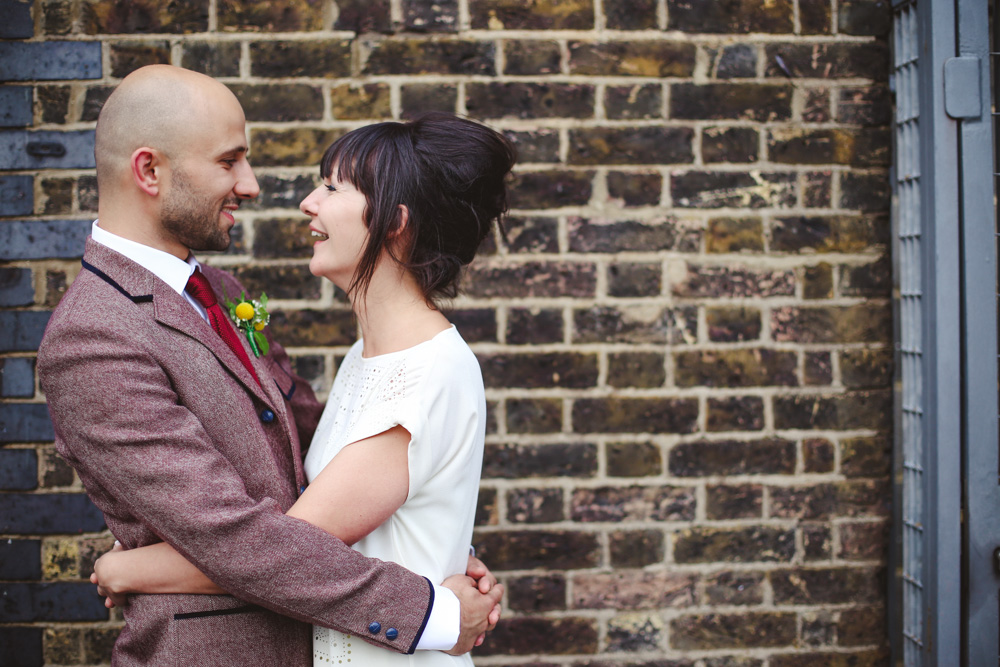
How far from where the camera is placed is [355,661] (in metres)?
1.38

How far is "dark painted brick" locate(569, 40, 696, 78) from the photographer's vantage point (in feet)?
6.76

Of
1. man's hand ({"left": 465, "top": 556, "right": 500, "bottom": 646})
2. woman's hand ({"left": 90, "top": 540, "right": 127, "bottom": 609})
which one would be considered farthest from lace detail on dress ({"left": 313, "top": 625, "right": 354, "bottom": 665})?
woman's hand ({"left": 90, "top": 540, "right": 127, "bottom": 609})

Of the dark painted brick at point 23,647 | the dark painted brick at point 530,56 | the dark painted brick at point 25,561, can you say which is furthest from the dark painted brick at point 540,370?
the dark painted brick at point 23,647

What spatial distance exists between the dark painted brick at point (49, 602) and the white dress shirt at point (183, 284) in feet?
4.07

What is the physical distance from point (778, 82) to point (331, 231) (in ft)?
4.96

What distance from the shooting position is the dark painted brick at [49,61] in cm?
200

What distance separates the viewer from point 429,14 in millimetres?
2029

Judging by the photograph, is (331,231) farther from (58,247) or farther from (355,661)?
(58,247)

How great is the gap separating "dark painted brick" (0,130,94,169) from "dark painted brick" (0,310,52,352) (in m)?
0.45

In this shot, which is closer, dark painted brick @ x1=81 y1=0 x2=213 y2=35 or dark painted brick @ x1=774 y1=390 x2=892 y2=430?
Result: dark painted brick @ x1=81 y1=0 x2=213 y2=35

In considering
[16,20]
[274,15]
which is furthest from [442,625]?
[16,20]

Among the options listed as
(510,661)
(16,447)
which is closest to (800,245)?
(510,661)

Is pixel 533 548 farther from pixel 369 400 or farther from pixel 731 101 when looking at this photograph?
pixel 731 101

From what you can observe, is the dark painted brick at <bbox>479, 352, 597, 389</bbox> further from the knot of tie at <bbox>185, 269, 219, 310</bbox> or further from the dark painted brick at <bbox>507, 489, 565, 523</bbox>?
the knot of tie at <bbox>185, 269, 219, 310</bbox>
